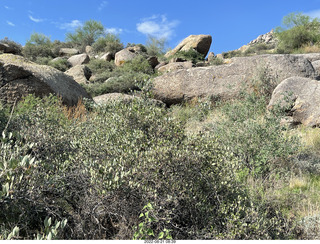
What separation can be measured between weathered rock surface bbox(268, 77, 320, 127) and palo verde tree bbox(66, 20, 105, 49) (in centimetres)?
3893

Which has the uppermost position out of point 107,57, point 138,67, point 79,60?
point 107,57

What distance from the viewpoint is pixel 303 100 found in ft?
29.8

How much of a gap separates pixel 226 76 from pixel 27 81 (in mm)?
8441

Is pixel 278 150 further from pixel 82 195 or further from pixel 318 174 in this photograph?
pixel 82 195

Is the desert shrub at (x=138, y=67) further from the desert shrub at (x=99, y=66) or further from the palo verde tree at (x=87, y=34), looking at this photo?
the palo verde tree at (x=87, y=34)

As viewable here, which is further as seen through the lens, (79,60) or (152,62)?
(79,60)

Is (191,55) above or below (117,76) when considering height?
above

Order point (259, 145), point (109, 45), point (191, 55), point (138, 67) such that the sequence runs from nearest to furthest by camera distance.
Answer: point (259, 145), point (138, 67), point (191, 55), point (109, 45)

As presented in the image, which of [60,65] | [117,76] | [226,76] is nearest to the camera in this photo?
[226,76]

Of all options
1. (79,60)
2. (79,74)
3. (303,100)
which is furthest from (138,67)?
(303,100)

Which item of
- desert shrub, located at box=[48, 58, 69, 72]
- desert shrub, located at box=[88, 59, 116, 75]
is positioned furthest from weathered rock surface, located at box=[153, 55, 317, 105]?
desert shrub, located at box=[48, 58, 69, 72]

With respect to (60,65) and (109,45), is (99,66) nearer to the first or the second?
(60,65)

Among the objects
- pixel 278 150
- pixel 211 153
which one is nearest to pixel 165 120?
pixel 211 153

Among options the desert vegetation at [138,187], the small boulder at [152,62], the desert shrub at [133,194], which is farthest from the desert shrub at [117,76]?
the desert shrub at [133,194]
